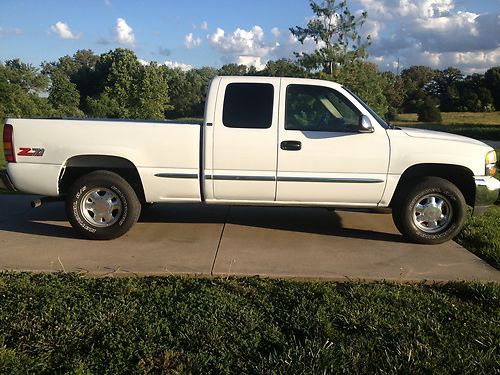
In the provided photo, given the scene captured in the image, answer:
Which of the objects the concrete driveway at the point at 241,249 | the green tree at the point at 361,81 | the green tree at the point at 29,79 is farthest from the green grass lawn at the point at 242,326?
the green tree at the point at 29,79

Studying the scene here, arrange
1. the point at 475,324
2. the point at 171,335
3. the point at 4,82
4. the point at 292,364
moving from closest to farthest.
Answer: the point at 292,364
the point at 171,335
the point at 475,324
the point at 4,82

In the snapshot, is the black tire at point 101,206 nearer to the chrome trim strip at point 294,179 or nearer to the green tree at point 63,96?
the chrome trim strip at point 294,179

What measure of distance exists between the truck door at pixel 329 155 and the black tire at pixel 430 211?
33 cm

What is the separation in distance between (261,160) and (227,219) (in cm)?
156

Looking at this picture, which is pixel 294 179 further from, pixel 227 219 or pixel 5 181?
pixel 5 181

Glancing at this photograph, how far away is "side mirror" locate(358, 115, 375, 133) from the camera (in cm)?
523

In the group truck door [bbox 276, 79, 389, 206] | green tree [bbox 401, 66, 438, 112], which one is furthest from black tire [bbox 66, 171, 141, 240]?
green tree [bbox 401, 66, 438, 112]

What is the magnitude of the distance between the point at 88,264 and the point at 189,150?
1.64 meters

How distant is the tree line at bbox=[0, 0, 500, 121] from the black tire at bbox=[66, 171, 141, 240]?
6.76 feet

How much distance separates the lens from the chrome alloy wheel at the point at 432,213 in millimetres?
5473

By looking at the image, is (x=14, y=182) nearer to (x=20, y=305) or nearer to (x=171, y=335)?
(x=20, y=305)

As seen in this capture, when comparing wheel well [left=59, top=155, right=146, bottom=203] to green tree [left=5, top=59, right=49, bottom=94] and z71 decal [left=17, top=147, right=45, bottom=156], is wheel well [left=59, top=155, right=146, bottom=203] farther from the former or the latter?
green tree [left=5, top=59, right=49, bottom=94]

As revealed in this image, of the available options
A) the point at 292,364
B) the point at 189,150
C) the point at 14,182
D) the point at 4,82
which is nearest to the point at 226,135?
the point at 189,150

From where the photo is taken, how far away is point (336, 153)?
17.4 ft
